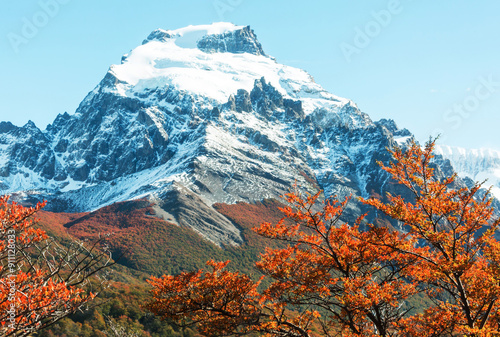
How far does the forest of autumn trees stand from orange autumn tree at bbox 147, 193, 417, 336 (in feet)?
0.14

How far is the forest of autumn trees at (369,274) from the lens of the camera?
456 inches

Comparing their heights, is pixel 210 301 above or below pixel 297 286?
below

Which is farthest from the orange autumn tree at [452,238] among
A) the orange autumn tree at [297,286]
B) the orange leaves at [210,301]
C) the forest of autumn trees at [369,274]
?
the orange leaves at [210,301]

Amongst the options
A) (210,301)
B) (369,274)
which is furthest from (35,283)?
(369,274)

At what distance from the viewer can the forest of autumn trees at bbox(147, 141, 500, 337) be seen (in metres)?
11.6

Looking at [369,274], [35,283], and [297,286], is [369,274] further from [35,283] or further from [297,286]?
[35,283]

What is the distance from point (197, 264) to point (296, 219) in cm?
15739

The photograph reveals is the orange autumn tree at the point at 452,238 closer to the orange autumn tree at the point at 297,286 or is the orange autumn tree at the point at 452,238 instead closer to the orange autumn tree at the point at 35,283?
the orange autumn tree at the point at 297,286

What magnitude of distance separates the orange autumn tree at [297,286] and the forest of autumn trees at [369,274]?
0.14 feet

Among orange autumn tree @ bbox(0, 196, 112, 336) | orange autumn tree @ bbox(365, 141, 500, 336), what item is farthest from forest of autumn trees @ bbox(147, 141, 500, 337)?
orange autumn tree @ bbox(0, 196, 112, 336)

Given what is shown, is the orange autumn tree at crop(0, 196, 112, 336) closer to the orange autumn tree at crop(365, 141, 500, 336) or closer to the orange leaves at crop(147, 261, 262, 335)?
the orange leaves at crop(147, 261, 262, 335)

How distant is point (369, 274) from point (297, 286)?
113 inches

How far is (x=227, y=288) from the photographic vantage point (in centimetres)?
1419

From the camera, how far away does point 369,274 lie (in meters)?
13.0
